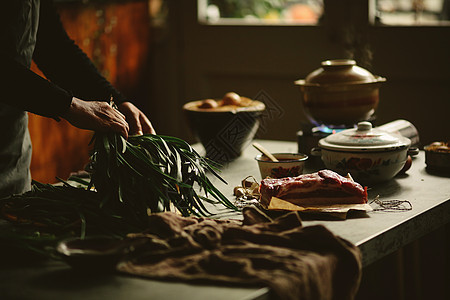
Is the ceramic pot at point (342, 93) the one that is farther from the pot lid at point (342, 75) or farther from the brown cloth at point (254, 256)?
the brown cloth at point (254, 256)

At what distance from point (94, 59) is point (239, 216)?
8.13 ft

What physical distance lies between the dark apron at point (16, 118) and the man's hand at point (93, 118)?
1.23ft

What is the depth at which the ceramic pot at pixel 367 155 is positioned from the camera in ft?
5.45

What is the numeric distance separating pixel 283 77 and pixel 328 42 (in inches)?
14.3

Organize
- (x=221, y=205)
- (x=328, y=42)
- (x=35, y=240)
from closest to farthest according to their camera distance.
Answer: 1. (x=35, y=240)
2. (x=221, y=205)
3. (x=328, y=42)

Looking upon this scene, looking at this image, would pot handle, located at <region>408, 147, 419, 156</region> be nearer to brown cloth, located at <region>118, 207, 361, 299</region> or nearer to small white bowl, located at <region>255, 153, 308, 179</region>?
small white bowl, located at <region>255, 153, 308, 179</region>

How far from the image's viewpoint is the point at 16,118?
177cm

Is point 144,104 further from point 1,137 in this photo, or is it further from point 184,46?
point 1,137

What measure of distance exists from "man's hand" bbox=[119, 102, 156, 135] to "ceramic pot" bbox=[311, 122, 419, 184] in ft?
1.74

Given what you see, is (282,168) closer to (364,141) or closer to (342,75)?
(364,141)

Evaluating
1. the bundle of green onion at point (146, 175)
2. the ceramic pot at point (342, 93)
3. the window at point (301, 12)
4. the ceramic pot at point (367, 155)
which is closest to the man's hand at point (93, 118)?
the bundle of green onion at point (146, 175)

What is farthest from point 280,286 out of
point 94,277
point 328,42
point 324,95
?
point 328,42

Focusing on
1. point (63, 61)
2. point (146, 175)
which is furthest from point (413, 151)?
point (63, 61)

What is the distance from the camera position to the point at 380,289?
6.48ft
